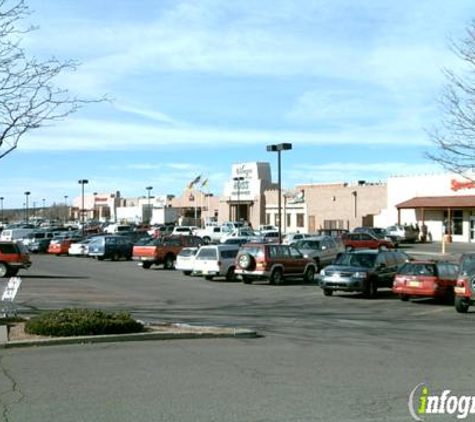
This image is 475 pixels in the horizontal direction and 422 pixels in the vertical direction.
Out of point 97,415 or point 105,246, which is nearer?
point 97,415

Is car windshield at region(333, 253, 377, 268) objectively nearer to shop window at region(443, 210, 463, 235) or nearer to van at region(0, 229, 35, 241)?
shop window at region(443, 210, 463, 235)

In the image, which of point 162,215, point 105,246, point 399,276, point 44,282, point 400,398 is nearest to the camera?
point 400,398

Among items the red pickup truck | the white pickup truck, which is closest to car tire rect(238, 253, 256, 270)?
the red pickup truck

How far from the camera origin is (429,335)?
583 inches

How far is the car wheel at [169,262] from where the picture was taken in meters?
38.6

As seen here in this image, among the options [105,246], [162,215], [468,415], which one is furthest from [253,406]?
[162,215]

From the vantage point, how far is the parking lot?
775 cm

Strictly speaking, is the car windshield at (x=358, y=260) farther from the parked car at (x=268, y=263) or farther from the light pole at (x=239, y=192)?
the light pole at (x=239, y=192)

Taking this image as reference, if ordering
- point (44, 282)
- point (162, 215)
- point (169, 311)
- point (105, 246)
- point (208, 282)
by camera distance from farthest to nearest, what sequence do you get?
point (162, 215) < point (105, 246) < point (208, 282) < point (44, 282) < point (169, 311)

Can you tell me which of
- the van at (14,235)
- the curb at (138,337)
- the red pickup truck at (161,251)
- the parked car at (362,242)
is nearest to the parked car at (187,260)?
the red pickup truck at (161,251)

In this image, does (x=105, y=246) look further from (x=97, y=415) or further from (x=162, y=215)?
(x=162, y=215)

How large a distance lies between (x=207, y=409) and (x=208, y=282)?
22502 mm

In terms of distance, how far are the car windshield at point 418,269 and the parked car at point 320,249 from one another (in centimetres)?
1352

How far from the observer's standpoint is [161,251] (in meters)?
38.3
